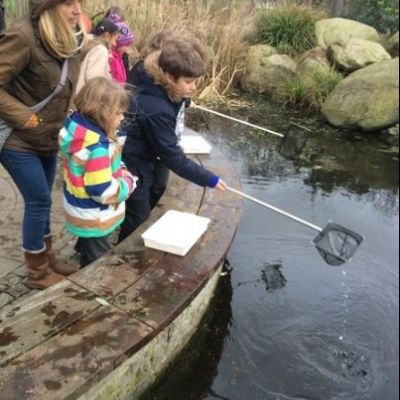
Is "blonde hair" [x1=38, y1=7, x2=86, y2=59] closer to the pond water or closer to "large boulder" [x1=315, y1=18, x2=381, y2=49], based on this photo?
the pond water

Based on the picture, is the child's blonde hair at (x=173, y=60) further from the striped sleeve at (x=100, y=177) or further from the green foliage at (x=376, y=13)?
the green foliage at (x=376, y=13)

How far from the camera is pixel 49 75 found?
2.66 m

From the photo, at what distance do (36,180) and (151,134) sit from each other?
0.74 metres

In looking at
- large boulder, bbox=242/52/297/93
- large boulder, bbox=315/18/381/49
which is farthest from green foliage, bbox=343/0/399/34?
large boulder, bbox=242/52/297/93

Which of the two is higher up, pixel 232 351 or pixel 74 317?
pixel 74 317

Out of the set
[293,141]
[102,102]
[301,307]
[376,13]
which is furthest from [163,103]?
[376,13]

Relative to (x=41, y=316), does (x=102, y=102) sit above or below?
above

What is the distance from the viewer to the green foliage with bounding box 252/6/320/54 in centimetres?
1072

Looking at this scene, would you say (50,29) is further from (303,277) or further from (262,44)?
(262,44)

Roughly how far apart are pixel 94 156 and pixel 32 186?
433 millimetres

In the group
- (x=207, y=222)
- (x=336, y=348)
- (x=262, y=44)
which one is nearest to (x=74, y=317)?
(x=207, y=222)

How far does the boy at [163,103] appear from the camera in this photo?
115 inches

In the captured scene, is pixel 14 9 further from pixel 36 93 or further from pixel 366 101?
pixel 36 93

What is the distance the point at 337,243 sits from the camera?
3.17 meters
